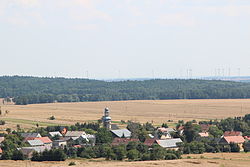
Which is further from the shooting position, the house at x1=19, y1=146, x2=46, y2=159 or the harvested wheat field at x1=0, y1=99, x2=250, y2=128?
the harvested wheat field at x1=0, y1=99, x2=250, y2=128

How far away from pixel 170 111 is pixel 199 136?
55194 millimetres

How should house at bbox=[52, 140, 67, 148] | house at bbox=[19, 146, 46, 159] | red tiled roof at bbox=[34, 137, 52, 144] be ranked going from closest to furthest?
1. house at bbox=[19, 146, 46, 159]
2. house at bbox=[52, 140, 67, 148]
3. red tiled roof at bbox=[34, 137, 52, 144]

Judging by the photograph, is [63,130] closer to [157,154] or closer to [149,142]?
[149,142]

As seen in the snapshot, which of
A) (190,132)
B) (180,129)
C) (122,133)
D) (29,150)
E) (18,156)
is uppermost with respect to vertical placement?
(190,132)

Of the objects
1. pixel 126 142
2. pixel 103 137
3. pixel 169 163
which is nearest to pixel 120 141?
pixel 126 142

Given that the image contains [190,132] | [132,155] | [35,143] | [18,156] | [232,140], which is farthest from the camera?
[190,132]

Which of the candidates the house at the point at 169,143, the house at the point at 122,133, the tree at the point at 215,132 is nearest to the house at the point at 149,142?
the house at the point at 169,143

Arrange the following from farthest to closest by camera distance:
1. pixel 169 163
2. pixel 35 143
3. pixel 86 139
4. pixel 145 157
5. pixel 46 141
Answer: pixel 46 141 → pixel 86 139 → pixel 35 143 → pixel 145 157 → pixel 169 163

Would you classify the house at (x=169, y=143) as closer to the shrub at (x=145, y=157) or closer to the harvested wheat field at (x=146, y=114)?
the shrub at (x=145, y=157)

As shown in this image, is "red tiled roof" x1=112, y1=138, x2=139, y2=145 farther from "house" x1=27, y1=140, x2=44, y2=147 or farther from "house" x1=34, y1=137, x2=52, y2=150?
"house" x1=27, y1=140, x2=44, y2=147

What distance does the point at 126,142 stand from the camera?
7706 cm

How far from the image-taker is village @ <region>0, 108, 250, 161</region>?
6875 cm

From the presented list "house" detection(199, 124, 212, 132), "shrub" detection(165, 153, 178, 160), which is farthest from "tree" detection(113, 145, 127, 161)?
"house" detection(199, 124, 212, 132)

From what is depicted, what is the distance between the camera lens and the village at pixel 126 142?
226ft
